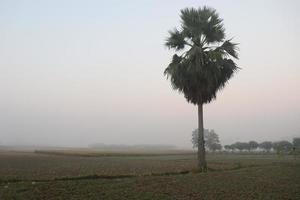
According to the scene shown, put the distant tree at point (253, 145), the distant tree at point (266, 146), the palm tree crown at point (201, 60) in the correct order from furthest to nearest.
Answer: the distant tree at point (253, 145), the distant tree at point (266, 146), the palm tree crown at point (201, 60)

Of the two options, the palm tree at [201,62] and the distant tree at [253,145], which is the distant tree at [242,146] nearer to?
the distant tree at [253,145]

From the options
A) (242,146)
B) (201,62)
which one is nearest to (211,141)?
(242,146)

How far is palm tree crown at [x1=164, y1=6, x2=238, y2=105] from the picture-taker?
28.2 meters

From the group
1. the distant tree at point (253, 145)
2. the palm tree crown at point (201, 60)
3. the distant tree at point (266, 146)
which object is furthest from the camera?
the distant tree at point (253, 145)

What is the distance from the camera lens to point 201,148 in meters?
29.2

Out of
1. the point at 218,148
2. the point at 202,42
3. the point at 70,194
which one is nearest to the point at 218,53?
the point at 202,42

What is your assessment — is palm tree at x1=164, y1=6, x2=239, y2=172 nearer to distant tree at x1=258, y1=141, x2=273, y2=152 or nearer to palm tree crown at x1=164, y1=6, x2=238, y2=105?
palm tree crown at x1=164, y1=6, x2=238, y2=105

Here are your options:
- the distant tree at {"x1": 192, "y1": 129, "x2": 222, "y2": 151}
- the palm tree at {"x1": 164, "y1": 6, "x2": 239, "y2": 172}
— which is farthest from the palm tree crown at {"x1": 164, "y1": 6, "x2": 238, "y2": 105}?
the distant tree at {"x1": 192, "y1": 129, "x2": 222, "y2": 151}

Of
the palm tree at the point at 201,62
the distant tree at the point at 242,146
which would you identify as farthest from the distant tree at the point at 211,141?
the palm tree at the point at 201,62

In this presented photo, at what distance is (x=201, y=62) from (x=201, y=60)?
0.18 meters

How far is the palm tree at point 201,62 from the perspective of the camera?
28250mm

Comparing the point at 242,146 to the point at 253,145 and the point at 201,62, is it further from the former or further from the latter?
the point at 201,62

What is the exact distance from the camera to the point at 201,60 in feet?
92.0

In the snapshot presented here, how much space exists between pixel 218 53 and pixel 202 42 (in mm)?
1875
